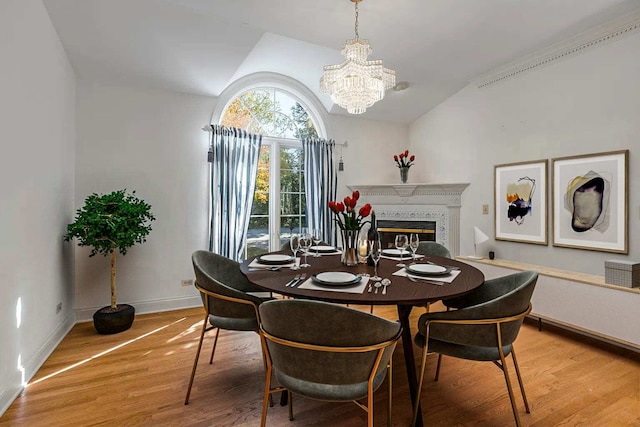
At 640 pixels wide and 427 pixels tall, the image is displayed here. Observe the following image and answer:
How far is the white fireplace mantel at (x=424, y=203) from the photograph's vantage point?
4.10 meters

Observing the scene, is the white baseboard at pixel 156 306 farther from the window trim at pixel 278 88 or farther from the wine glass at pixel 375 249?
the wine glass at pixel 375 249

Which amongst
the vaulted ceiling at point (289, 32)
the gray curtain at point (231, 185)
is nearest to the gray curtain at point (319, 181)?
the gray curtain at point (231, 185)

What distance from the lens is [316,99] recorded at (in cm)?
433

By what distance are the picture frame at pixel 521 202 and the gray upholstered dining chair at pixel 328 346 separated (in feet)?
9.12

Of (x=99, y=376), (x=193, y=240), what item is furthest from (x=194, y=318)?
(x=99, y=376)

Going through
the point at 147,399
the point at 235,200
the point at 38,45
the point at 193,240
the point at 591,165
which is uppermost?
the point at 38,45

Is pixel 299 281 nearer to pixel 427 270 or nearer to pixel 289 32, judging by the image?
pixel 427 270

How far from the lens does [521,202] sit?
3398 mm

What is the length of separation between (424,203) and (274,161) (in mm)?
2089

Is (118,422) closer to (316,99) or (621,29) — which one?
(316,99)

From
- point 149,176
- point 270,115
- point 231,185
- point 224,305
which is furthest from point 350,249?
point 270,115

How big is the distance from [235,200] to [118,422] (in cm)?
239

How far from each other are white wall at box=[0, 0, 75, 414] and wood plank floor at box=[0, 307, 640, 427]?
0.95ft

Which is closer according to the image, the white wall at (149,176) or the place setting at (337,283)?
the place setting at (337,283)
